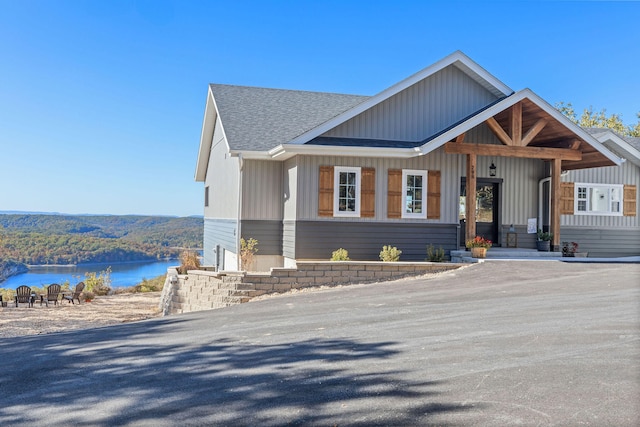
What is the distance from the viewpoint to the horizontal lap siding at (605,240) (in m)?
17.7

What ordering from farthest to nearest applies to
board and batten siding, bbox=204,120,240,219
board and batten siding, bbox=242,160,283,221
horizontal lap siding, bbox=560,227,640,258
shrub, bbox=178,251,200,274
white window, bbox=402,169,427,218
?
1. horizontal lap siding, bbox=560,227,640,258
2. board and batten siding, bbox=204,120,240,219
3. shrub, bbox=178,251,200,274
4. board and batten siding, bbox=242,160,283,221
5. white window, bbox=402,169,427,218

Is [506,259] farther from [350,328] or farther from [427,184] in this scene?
[350,328]

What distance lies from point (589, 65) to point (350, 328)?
48.6 feet

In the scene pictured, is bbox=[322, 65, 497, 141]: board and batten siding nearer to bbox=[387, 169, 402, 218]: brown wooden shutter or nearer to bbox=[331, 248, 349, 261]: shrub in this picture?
bbox=[387, 169, 402, 218]: brown wooden shutter

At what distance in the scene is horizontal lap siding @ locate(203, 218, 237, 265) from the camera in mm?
17578

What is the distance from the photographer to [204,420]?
4.75 metres

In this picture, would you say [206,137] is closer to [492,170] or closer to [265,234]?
[265,234]

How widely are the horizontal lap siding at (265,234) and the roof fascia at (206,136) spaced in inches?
192

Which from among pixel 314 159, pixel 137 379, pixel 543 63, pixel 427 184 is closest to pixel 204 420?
pixel 137 379

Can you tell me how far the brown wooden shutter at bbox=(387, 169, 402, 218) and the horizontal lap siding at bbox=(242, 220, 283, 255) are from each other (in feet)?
11.2

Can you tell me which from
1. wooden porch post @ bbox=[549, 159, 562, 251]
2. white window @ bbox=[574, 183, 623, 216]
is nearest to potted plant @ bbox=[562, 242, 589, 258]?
wooden porch post @ bbox=[549, 159, 562, 251]

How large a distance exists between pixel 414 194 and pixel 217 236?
8449 millimetres

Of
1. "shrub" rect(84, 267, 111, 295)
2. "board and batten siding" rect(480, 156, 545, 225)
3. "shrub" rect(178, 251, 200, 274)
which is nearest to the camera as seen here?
"shrub" rect(178, 251, 200, 274)

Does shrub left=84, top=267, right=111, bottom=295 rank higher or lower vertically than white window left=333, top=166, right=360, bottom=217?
lower
